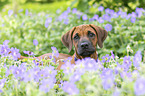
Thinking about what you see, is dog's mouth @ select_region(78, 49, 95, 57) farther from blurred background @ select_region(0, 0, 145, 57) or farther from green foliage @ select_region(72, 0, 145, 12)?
green foliage @ select_region(72, 0, 145, 12)

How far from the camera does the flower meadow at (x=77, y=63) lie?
1.99 m

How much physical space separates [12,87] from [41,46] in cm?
313

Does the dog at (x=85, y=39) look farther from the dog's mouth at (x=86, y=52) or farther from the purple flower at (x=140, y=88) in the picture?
the purple flower at (x=140, y=88)

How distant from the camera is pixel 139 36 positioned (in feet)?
18.3

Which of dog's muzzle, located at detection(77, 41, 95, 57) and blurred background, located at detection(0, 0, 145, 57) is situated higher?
blurred background, located at detection(0, 0, 145, 57)

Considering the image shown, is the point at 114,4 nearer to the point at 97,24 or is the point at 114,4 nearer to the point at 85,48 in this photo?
the point at 97,24

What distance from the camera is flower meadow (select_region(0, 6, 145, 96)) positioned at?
6.52ft

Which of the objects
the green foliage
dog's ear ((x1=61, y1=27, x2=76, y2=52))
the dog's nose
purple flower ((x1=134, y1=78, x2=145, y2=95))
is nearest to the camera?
purple flower ((x1=134, y1=78, x2=145, y2=95))

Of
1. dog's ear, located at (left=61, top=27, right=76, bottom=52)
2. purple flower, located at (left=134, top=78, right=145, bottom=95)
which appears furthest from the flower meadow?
dog's ear, located at (left=61, top=27, right=76, bottom=52)

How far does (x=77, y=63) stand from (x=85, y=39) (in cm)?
162

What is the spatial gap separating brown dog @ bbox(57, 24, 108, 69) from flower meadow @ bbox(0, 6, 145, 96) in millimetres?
296

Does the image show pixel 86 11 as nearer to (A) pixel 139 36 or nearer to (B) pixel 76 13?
(B) pixel 76 13

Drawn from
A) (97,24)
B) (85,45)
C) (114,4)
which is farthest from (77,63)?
(114,4)

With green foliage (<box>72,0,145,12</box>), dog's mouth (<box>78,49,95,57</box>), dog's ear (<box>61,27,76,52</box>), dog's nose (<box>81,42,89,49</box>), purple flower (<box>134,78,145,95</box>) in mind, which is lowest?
purple flower (<box>134,78,145,95</box>)
